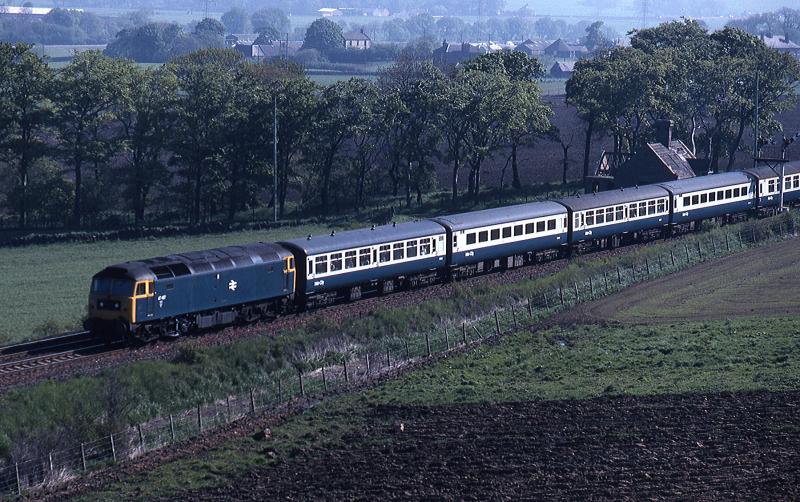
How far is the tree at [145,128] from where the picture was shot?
8794 cm

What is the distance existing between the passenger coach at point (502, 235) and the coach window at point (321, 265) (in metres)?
8.41

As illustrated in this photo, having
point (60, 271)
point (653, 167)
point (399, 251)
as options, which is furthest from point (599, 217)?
point (60, 271)

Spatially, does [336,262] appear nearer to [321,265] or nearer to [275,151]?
[321,265]

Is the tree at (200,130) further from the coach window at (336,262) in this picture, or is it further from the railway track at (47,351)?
the railway track at (47,351)

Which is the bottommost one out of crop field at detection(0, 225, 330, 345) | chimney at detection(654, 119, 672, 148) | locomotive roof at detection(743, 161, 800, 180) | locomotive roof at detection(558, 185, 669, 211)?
crop field at detection(0, 225, 330, 345)

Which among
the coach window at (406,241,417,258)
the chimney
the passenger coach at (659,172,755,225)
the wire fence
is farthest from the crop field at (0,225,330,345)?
the chimney

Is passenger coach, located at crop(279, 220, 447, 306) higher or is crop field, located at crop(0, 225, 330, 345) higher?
passenger coach, located at crop(279, 220, 447, 306)

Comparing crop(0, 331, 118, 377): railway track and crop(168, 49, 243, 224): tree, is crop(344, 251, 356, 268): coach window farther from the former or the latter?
crop(168, 49, 243, 224): tree

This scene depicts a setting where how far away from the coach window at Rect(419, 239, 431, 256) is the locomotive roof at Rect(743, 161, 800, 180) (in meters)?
32.0

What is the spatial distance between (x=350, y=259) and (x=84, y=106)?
136ft

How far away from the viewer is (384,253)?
176 feet

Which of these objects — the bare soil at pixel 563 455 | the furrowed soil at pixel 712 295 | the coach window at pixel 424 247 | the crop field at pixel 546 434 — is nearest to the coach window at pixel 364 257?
the coach window at pixel 424 247

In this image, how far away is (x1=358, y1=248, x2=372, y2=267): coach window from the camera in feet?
172

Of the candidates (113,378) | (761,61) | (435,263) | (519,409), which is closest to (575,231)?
(435,263)
